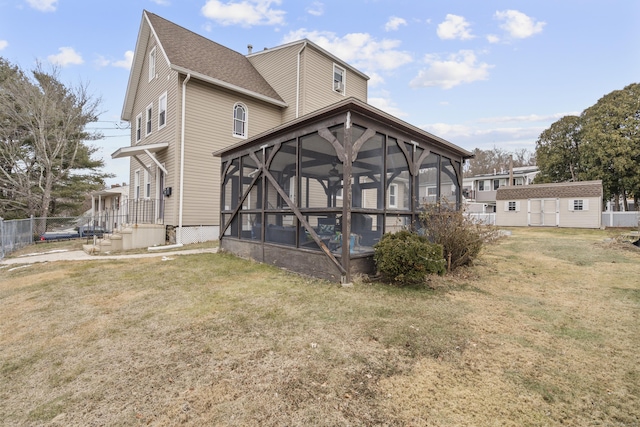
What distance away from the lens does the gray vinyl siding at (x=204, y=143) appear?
1109 centimetres

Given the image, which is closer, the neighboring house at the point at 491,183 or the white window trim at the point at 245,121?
the white window trim at the point at 245,121

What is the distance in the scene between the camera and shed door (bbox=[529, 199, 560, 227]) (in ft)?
70.8

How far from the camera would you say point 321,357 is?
9.35 feet

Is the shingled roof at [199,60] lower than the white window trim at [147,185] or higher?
higher

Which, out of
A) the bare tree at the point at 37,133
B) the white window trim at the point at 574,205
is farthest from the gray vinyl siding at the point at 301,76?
the white window trim at the point at 574,205

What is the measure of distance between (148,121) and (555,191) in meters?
26.6

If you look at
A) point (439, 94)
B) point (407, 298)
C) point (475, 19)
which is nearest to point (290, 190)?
point (407, 298)

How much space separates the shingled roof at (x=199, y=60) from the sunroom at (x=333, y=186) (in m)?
4.85

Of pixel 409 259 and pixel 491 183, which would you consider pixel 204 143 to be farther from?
pixel 491 183

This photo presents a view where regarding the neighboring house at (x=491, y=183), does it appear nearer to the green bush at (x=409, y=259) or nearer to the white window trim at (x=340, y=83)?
the white window trim at (x=340, y=83)

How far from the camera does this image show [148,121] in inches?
535

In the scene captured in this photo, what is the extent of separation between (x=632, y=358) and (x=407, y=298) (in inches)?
96.2

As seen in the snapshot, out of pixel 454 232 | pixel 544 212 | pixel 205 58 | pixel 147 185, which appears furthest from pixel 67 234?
pixel 544 212

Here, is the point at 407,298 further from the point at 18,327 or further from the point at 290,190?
the point at 18,327
